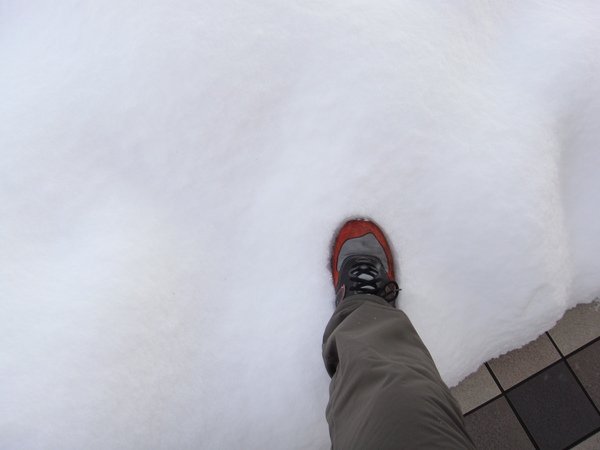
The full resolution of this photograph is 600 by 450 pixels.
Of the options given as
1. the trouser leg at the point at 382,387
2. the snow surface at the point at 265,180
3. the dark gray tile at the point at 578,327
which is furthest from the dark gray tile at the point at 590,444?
the trouser leg at the point at 382,387

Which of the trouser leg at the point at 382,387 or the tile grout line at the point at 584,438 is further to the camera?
the tile grout line at the point at 584,438

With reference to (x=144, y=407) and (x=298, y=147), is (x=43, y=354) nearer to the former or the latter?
(x=144, y=407)

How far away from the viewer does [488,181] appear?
84 centimetres

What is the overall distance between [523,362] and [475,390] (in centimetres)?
15

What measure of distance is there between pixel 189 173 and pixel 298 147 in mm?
240

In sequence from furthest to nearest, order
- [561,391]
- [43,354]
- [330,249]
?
[561,391] < [330,249] < [43,354]

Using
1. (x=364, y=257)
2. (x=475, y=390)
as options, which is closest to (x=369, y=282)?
(x=364, y=257)

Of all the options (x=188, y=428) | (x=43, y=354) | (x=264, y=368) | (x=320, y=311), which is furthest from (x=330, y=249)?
(x=43, y=354)

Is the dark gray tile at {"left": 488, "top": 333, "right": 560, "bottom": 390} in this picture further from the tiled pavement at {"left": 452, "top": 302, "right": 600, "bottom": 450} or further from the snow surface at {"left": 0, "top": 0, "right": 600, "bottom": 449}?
the snow surface at {"left": 0, "top": 0, "right": 600, "bottom": 449}

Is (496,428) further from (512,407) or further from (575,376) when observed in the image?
(575,376)

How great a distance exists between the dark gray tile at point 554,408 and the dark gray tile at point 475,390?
0.16 ft

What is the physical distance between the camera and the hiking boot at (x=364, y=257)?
85 centimetres

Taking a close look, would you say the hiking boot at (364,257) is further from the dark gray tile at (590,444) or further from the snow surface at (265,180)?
the dark gray tile at (590,444)

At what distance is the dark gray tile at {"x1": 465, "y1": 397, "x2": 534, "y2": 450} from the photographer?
3.16ft
